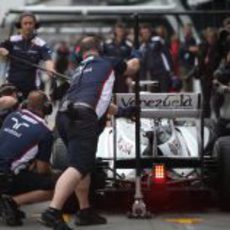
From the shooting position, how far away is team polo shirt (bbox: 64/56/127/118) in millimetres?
7992

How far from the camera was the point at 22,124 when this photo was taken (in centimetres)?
836

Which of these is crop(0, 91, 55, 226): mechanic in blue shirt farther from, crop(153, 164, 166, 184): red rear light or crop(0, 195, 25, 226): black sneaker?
crop(153, 164, 166, 184): red rear light

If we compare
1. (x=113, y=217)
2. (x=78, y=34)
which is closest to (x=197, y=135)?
(x=113, y=217)

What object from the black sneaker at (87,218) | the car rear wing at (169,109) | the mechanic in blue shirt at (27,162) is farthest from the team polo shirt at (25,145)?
the car rear wing at (169,109)

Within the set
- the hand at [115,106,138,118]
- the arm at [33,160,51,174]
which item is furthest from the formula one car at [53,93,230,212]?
the arm at [33,160,51,174]

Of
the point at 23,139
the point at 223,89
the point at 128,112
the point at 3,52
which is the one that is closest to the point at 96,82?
the point at 128,112

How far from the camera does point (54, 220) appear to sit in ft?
24.7

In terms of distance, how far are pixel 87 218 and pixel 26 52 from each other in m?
2.92

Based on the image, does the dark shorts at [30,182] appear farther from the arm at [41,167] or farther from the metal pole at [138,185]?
the metal pole at [138,185]

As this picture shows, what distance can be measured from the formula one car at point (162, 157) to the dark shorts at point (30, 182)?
465 millimetres

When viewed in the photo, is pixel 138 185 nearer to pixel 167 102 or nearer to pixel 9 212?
pixel 167 102

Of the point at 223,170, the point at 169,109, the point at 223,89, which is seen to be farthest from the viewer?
the point at 223,89

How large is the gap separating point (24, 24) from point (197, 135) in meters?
2.41

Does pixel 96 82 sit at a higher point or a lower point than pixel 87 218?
higher
